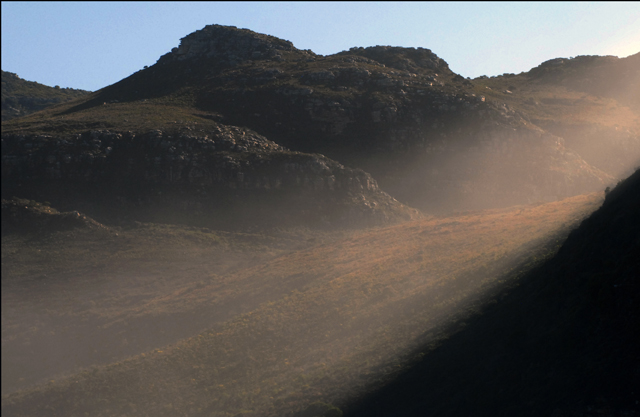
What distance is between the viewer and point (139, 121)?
86.8 metres

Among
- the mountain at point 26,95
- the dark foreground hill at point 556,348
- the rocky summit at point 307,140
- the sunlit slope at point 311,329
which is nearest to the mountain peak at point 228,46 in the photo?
the rocky summit at point 307,140

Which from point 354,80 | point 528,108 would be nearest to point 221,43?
point 354,80

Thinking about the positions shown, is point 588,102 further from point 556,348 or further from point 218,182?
point 556,348

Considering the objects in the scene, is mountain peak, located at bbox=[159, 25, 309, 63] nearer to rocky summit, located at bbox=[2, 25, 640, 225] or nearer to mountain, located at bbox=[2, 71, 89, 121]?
rocky summit, located at bbox=[2, 25, 640, 225]

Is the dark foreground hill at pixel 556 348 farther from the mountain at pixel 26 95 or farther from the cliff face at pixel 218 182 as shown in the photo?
the mountain at pixel 26 95

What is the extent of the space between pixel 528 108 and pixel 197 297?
9593 cm

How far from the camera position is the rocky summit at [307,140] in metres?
73.9

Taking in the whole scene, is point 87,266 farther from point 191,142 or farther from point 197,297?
point 191,142

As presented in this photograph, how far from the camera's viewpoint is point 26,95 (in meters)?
152

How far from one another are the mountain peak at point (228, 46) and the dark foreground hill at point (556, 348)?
334 feet

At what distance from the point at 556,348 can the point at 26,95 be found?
16758 centimetres

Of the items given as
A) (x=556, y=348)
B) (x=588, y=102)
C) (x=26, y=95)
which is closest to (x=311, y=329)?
(x=556, y=348)

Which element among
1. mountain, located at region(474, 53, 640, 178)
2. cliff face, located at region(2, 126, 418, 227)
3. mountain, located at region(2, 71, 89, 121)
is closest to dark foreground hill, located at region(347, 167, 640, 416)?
cliff face, located at region(2, 126, 418, 227)

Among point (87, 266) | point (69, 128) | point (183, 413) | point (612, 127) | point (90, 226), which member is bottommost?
point (183, 413)
